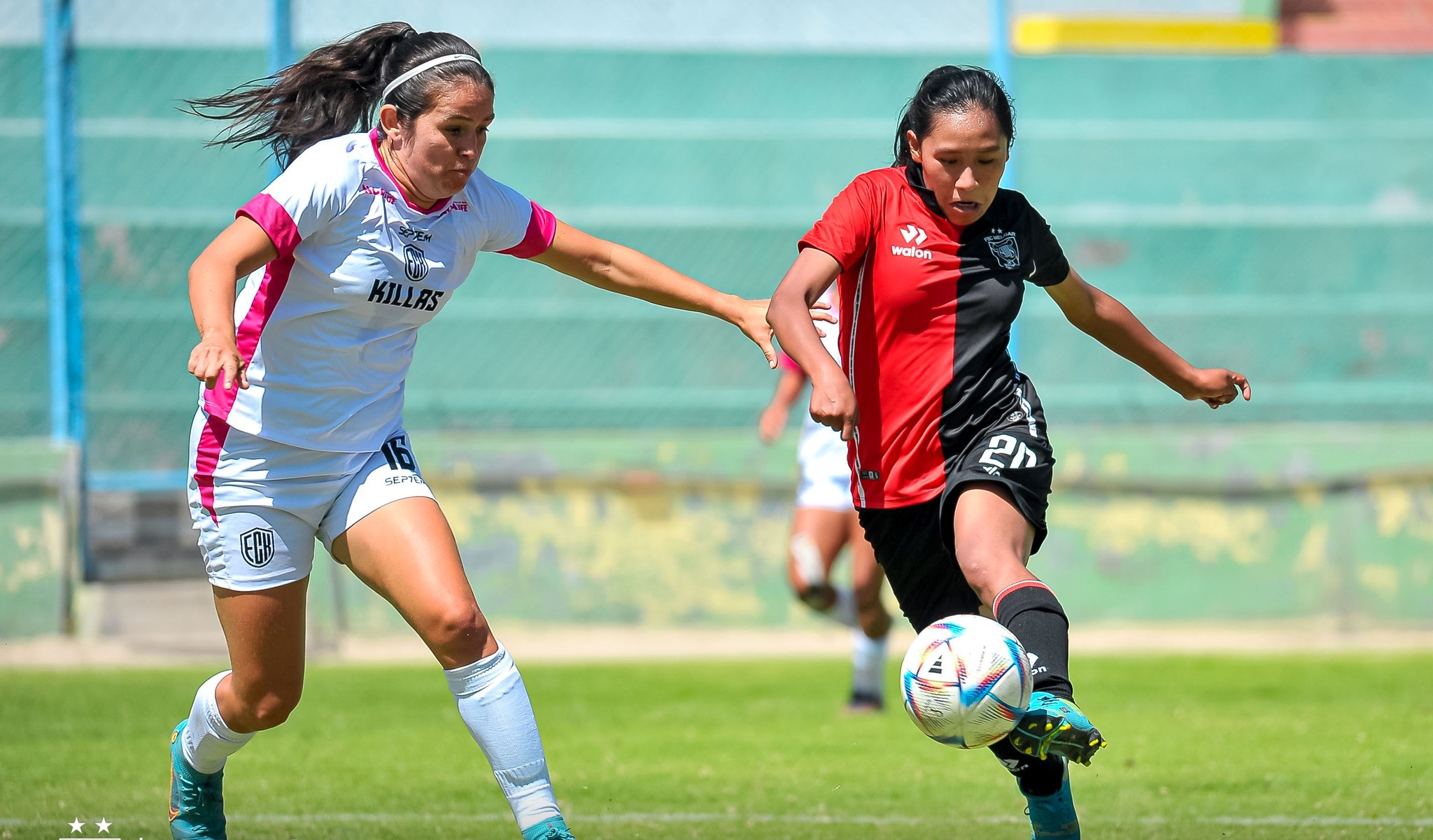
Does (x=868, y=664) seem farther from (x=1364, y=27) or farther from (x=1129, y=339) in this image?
(x=1364, y=27)

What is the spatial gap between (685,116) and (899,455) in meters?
7.47

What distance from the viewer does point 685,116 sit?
1122cm

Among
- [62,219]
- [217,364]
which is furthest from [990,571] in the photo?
[62,219]

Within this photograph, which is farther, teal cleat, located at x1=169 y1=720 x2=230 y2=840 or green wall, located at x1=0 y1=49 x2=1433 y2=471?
green wall, located at x1=0 y1=49 x2=1433 y2=471

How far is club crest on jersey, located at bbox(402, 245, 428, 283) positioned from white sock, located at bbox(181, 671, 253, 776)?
1272mm

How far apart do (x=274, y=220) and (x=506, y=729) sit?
1411 millimetres

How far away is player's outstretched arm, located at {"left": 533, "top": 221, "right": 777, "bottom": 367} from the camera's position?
14.5 feet

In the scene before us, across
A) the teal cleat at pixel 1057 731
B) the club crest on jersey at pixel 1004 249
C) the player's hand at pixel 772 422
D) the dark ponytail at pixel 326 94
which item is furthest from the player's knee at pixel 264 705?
the player's hand at pixel 772 422

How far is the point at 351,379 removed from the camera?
4172 mm

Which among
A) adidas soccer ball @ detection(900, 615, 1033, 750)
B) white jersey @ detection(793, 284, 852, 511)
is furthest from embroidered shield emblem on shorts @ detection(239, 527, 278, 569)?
white jersey @ detection(793, 284, 852, 511)

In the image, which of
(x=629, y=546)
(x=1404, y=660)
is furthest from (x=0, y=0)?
(x=1404, y=660)

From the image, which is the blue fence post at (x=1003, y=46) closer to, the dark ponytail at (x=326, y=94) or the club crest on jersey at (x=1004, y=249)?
the club crest on jersey at (x=1004, y=249)

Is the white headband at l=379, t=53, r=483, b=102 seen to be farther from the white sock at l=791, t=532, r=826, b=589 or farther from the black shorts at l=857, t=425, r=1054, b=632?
the white sock at l=791, t=532, r=826, b=589

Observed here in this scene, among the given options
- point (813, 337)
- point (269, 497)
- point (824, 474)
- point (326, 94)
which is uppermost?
point (326, 94)
